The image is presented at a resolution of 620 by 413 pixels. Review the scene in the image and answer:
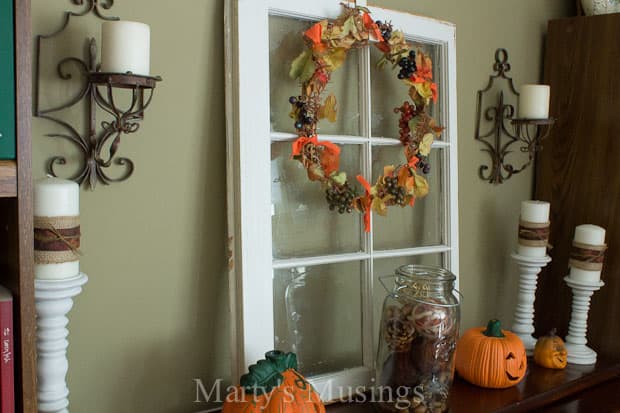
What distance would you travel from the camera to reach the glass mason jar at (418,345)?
4.31 feet

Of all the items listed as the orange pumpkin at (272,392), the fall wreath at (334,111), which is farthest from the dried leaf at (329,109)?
the orange pumpkin at (272,392)

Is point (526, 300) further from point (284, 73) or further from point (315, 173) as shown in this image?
point (284, 73)

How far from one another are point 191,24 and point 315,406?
2.53 ft

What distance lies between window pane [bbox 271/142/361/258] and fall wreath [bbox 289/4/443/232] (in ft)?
0.13

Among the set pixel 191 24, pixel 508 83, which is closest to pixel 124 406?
pixel 191 24

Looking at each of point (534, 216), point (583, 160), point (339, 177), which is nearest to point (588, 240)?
point (534, 216)

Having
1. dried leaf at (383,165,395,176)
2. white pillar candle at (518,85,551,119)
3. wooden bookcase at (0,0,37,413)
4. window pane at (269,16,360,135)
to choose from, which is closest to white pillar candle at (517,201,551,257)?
white pillar candle at (518,85,551,119)

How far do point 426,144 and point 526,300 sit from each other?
0.57 meters

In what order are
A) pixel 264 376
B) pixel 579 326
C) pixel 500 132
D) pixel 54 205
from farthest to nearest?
1. pixel 500 132
2. pixel 579 326
3. pixel 264 376
4. pixel 54 205

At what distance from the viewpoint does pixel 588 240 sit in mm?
1693

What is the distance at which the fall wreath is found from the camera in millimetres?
1338

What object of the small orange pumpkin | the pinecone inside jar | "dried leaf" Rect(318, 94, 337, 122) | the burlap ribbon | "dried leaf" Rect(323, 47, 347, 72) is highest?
"dried leaf" Rect(323, 47, 347, 72)

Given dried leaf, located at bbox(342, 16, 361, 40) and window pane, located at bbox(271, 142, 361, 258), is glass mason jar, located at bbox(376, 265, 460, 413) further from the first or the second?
dried leaf, located at bbox(342, 16, 361, 40)

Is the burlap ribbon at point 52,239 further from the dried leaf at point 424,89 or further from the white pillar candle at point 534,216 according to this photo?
the white pillar candle at point 534,216
